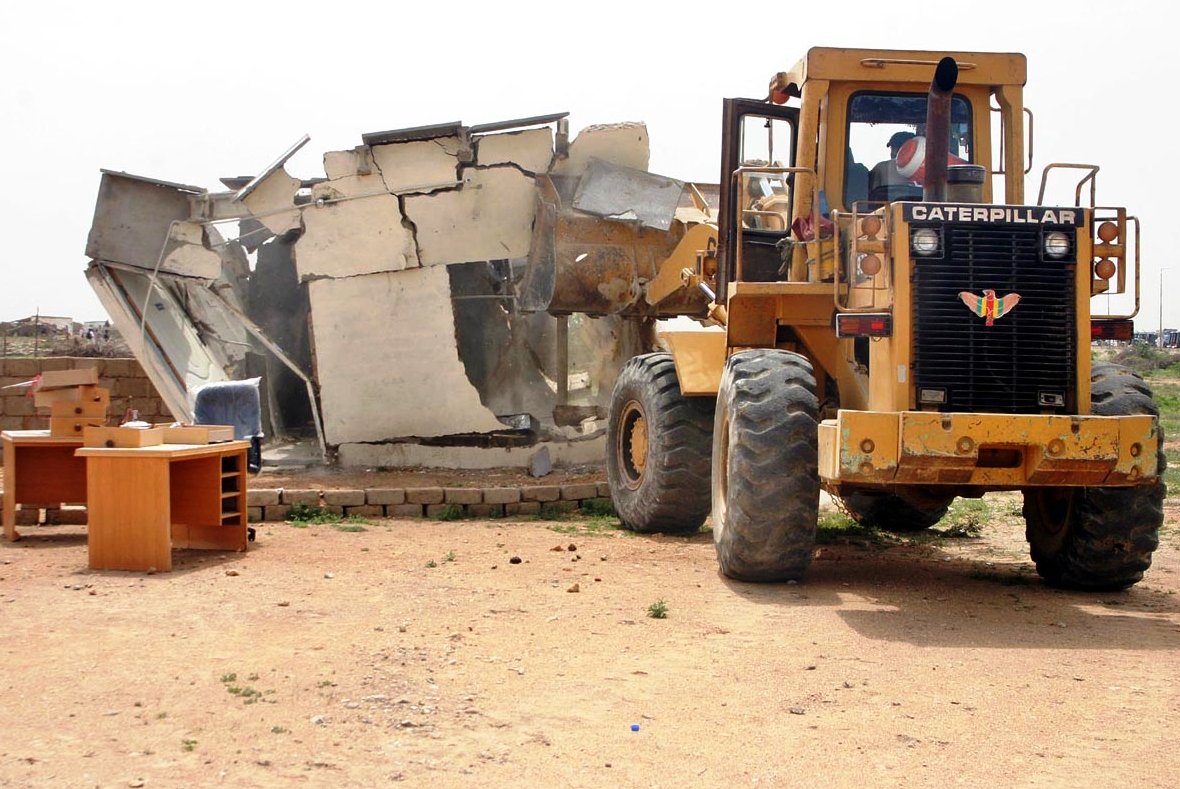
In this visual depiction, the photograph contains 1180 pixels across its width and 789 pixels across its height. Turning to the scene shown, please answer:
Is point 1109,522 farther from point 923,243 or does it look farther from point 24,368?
point 24,368

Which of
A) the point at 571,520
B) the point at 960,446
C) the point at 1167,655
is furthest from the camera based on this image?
the point at 571,520

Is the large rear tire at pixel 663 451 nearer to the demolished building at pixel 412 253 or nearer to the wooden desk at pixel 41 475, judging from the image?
the demolished building at pixel 412 253

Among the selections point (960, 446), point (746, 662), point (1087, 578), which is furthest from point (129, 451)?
point (1087, 578)

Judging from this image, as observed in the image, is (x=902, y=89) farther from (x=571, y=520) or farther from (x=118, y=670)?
(x=118, y=670)

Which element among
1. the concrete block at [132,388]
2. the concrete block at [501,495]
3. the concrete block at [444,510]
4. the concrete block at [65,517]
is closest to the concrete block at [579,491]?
the concrete block at [501,495]

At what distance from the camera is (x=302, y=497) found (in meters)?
11.2

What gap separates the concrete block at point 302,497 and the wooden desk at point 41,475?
70.6 inches

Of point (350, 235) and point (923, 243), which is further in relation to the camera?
point (350, 235)

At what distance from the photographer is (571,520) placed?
37.4 feet

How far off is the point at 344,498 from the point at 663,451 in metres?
3.17

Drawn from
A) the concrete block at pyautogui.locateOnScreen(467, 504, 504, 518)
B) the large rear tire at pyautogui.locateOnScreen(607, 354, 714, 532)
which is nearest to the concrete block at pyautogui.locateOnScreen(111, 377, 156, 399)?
the concrete block at pyautogui.locateOnScreen(467, 504, 504, 518)

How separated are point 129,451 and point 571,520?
14.1 feet

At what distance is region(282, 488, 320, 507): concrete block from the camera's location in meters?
11.1

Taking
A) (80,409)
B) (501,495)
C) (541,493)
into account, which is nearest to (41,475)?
(80,409)
